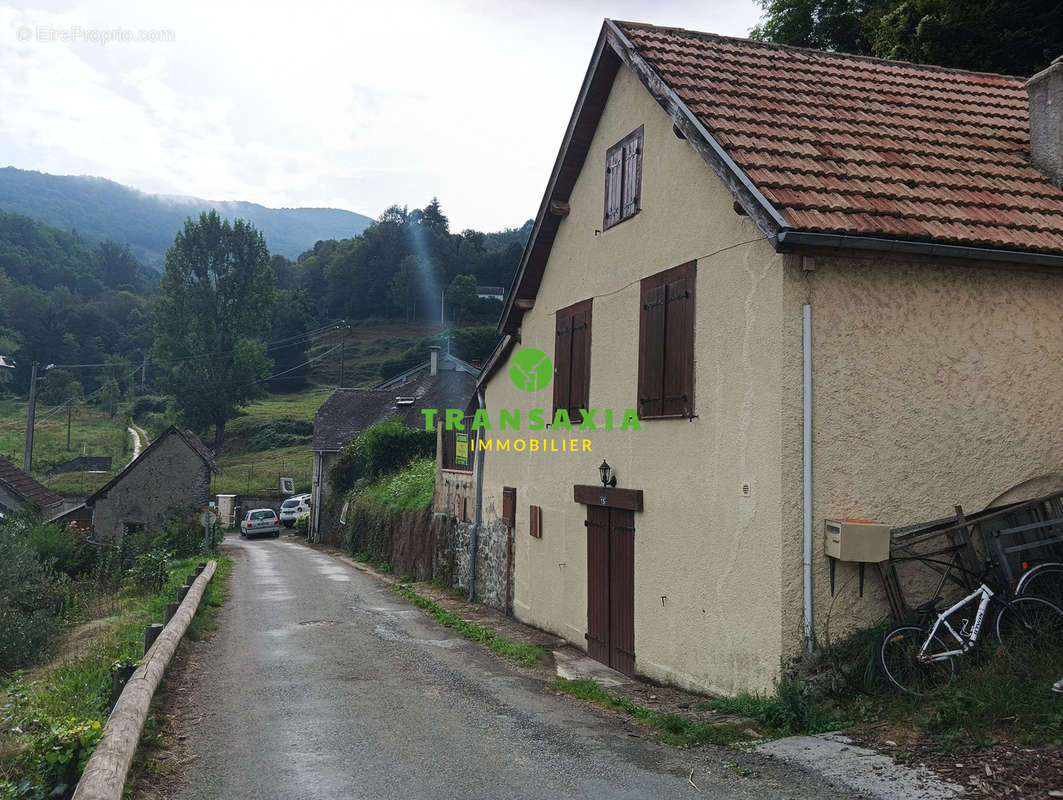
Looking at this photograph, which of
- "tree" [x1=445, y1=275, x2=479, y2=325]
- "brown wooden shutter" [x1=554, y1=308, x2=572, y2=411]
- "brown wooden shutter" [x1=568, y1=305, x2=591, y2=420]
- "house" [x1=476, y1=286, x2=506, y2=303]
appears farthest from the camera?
"house" [x1=476, y1=286, x2=506, y2=303]

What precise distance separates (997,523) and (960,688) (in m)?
2.00

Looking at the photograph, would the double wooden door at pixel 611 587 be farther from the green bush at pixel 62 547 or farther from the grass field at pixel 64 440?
the grass field at pixel 64 440

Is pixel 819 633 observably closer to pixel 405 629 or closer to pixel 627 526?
pixel 627 526

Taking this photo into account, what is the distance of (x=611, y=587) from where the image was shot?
12.0 meters

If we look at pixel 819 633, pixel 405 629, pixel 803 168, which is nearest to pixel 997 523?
pixel 819 633

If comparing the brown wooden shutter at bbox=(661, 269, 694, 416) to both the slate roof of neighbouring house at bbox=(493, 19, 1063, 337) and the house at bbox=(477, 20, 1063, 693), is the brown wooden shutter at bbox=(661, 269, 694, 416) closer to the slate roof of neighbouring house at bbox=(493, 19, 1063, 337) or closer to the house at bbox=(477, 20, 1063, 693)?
the house at bbox=(477, 20, 1063, 693)

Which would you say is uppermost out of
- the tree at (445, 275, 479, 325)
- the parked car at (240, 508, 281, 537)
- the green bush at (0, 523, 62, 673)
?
the tree at (445, 275, 479, 325)

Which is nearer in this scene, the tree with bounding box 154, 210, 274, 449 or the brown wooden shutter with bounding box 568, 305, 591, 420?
the brown wooden shutter with bounding box 568, 305, 591, 420

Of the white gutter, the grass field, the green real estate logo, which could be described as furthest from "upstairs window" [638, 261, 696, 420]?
the grass field

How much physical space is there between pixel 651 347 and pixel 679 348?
70cm

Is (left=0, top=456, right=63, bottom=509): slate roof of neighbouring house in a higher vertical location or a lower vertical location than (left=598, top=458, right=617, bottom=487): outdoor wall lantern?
lower

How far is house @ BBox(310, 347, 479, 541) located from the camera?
151ft

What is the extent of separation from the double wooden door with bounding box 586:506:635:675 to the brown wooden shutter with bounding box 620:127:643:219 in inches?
150

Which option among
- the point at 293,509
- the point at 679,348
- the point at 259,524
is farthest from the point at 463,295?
the point at 679,348
